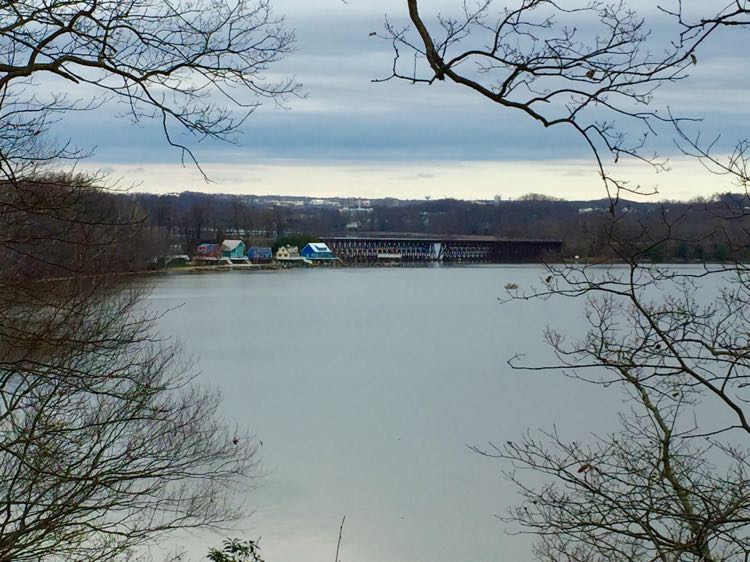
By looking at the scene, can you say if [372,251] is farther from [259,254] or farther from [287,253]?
[259,254]

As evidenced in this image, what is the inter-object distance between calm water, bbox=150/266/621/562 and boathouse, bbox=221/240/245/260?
39.0m

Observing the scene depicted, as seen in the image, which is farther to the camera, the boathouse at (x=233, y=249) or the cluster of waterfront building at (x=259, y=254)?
A: the boathouse at (x=233, y=249)

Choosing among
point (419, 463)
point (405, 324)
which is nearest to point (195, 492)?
point (419, 463)

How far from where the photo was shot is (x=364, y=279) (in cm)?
5522

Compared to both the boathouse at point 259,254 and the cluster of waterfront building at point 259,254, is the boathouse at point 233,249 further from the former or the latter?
the boathouse at point 259,254

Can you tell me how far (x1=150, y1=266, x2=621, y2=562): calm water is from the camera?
858 cm

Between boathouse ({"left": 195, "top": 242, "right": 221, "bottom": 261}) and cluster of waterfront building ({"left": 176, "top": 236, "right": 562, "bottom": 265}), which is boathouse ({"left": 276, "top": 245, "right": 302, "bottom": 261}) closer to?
cluster of waterfront building ({"left": 176, "top": 236, "right": 562, "bottom": 265})

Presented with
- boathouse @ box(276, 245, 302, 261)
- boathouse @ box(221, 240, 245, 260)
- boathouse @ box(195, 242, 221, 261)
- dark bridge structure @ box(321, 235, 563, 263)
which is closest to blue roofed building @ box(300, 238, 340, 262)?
boathouse @ box(276, 245, 302, 261)

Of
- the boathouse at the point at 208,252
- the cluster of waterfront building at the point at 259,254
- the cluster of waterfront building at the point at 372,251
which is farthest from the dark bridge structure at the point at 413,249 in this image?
the boathouse at the point at 208,252

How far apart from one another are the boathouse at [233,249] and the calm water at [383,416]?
39.0 meters

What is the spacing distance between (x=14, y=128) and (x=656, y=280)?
234cm

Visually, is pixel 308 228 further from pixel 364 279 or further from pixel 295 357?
pixel 295 357

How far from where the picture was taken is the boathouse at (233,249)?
6675 centimetres

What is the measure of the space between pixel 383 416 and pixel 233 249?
5562cm
